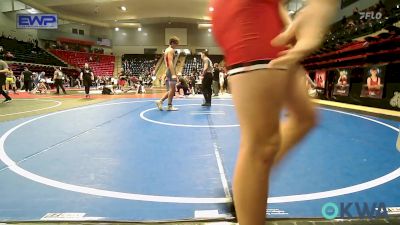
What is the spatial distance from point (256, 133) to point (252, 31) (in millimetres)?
362

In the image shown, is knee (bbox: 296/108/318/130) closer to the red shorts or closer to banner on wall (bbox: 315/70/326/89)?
the red shorts

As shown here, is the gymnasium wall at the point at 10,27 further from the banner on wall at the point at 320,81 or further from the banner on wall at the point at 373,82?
the banner on wall at the point at 373,82

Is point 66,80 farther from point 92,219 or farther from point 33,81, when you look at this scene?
point 92,219

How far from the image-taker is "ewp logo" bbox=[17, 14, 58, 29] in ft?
71.1

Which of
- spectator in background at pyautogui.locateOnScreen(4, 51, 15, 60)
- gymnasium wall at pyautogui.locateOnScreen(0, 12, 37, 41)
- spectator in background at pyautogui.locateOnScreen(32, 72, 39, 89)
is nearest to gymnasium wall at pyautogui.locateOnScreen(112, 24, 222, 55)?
gymnasium wall at pyautogui.locateOnScreen(0, 12, 37, 41)

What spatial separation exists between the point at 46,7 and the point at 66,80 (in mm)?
7026

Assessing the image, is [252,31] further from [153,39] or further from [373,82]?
[153,39]

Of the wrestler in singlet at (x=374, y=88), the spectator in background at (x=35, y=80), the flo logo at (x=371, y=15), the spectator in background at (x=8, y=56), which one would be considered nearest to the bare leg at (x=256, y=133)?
the wrestler in singlet at (x=374, y=88)

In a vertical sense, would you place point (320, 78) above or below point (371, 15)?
below

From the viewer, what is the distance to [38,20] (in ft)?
72.7

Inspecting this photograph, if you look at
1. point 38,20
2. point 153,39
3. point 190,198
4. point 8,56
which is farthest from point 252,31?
point 153,39

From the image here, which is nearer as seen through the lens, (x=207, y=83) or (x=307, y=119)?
(x=307, y=119)

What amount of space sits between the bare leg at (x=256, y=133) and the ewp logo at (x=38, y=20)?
23.7 meters

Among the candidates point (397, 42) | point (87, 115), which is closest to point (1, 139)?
point (87, 115)
